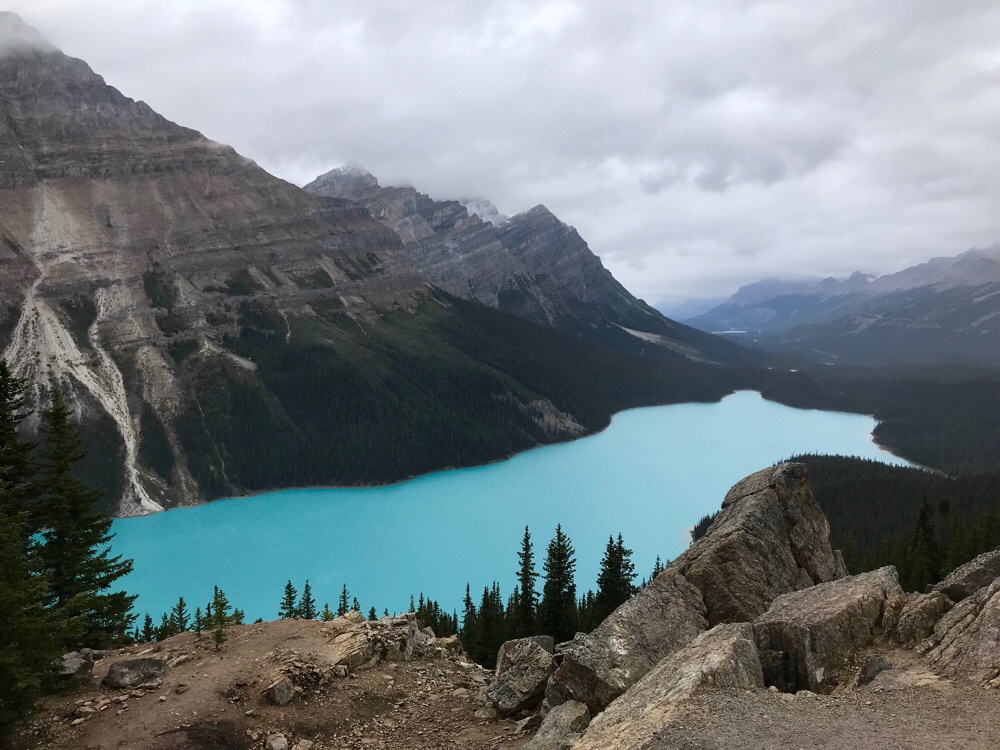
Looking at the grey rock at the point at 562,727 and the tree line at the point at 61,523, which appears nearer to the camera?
the grey rock at the point at 562,727

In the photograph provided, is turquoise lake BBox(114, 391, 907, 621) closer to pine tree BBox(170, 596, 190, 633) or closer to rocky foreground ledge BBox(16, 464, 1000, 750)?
pine tree BBox(170, 596, 190, 633)

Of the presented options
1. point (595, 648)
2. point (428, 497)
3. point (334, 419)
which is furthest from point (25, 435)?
point (595, 648)

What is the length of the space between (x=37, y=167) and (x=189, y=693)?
651ft

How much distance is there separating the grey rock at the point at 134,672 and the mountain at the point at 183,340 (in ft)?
353

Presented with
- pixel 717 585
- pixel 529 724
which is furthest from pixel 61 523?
pixel 717 585

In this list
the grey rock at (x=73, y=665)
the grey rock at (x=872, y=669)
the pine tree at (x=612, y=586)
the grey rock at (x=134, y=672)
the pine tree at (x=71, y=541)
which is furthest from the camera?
the pine tree at (x=612, y=586)

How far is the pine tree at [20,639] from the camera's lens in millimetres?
13594

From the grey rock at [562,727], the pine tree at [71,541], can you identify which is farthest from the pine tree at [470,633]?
the grey rock at [562,727]

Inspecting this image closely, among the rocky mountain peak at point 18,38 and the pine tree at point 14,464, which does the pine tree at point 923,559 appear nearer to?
the pine tree at point 14,464

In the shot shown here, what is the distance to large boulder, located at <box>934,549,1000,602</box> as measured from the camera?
1527 centimetres

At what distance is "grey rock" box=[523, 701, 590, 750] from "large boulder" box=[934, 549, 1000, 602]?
9.14 m

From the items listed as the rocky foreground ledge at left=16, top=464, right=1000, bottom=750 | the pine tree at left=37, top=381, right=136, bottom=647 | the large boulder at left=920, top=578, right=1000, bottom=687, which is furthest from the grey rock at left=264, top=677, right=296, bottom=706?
the large boulder at left=920, top=578, right=1000, bottom=687

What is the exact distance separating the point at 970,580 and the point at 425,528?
89.0 metres

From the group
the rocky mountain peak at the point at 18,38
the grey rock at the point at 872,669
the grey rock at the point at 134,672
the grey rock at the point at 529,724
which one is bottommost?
the grey rock at the point at 529,724
